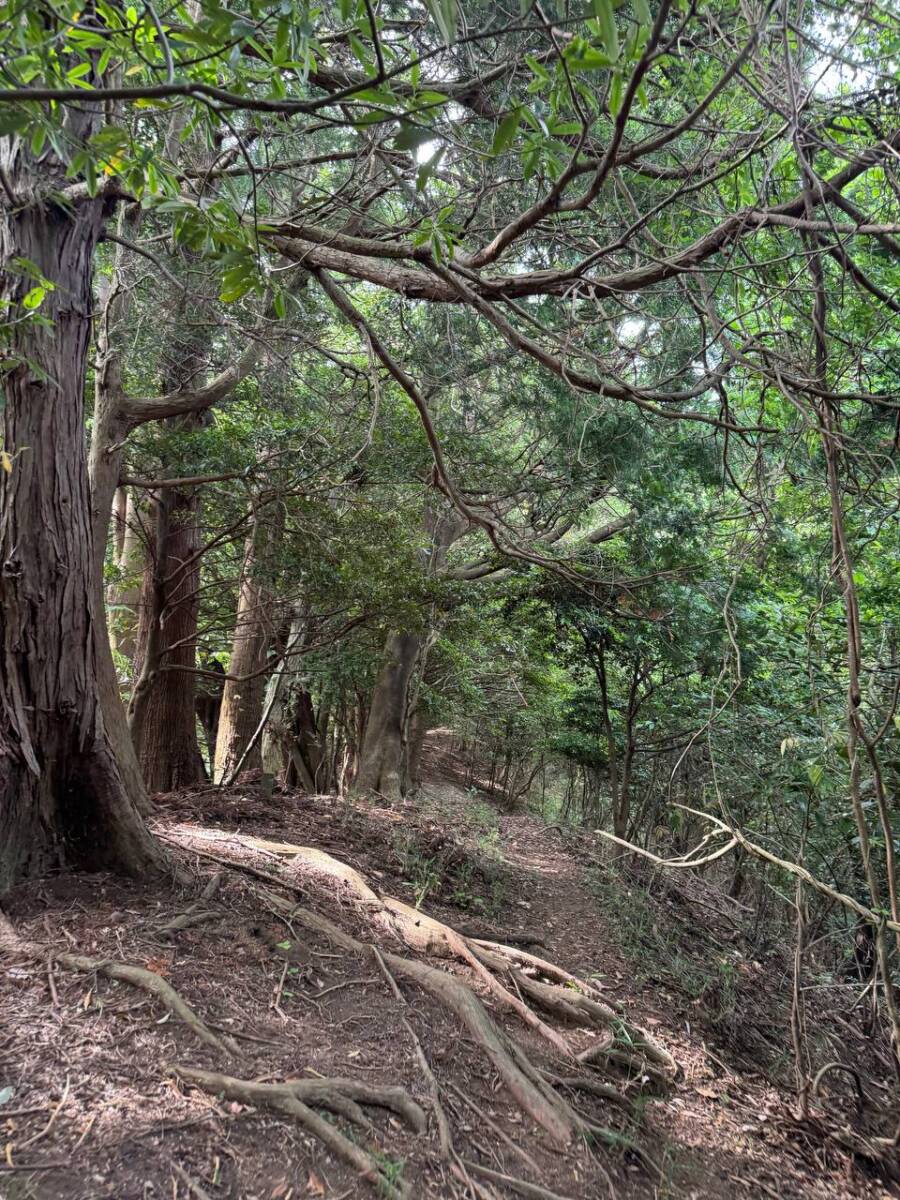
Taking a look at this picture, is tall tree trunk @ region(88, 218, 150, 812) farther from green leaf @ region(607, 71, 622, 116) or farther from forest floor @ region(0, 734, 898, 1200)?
green leaf @ region(607, 71, 622, 116)

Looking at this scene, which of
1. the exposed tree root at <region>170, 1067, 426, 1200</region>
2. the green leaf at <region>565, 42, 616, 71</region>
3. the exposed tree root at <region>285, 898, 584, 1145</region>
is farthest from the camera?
the exposed tree root at <region>285, 898, 584, 1145</region>

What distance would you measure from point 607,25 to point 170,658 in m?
6.68

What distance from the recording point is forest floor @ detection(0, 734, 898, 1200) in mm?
2191

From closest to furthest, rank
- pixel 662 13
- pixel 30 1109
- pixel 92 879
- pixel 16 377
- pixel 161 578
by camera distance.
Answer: pixel 662 13 < pixel 30 1109 < pixel 16 377 < pixel 92 879 < pixel 161 578

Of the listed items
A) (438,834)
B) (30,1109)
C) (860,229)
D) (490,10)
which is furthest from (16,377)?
(438,834)

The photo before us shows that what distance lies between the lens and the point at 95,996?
9.09ft

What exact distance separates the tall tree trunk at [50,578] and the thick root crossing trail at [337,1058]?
30 centimetres

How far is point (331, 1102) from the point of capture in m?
2.55

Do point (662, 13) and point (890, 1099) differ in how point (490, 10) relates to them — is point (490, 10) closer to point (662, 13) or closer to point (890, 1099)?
point (662, 13)

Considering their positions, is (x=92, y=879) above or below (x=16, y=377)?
below

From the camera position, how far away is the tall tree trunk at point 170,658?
20.9ft

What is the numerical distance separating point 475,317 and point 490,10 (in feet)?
7.12

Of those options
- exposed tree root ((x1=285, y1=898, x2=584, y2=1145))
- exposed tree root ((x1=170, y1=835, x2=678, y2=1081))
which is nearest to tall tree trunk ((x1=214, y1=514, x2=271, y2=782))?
exposed tree root ((x1=170, y1=835, x2=678, y2=1081))

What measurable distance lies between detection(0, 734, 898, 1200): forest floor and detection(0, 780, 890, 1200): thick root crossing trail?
0.4 inches
